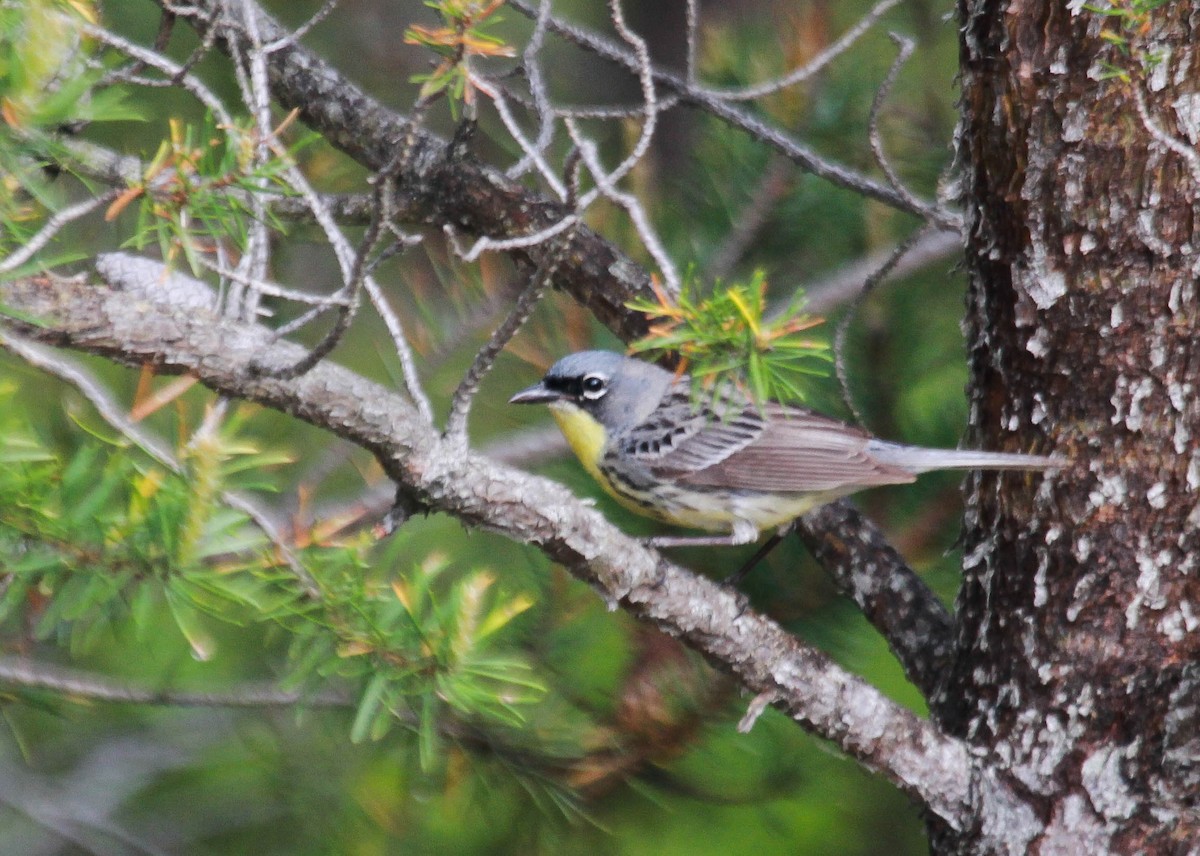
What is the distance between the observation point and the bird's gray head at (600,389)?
117 inches

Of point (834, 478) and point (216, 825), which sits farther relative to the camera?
point (216, 825)

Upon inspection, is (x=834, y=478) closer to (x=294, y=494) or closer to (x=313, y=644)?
(x=313, y=644)

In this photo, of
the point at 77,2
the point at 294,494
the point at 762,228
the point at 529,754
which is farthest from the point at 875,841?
the point at 77,2

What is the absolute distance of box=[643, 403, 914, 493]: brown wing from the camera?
2.71 meters

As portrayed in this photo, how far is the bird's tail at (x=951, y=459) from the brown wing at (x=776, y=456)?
0.03 metres

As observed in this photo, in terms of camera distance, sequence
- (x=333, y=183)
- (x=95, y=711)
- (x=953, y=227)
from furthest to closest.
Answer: (x=333, y=183)
(x=95, y=711)
(x=953, y=227)

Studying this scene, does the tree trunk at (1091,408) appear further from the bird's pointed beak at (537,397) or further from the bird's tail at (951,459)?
the bird's pointed beak at (537,397)

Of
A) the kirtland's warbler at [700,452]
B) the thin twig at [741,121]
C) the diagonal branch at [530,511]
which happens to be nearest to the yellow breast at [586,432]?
the kirtland's warbler at [700,452]

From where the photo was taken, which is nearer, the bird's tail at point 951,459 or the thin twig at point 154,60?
the thin twig at point 154,60

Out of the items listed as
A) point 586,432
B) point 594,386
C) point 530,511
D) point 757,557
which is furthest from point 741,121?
point 530,511

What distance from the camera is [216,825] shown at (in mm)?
3289

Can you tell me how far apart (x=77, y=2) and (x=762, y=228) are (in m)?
2.00

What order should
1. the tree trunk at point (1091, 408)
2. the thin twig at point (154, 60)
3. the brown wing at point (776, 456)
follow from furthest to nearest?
1. the brown wing at point (776, 456)
2. the tree trunk at point (1091, 408)
3. the thin twig at point (154, 60)

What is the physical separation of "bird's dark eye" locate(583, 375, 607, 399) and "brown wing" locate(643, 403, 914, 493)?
219 millimetres
